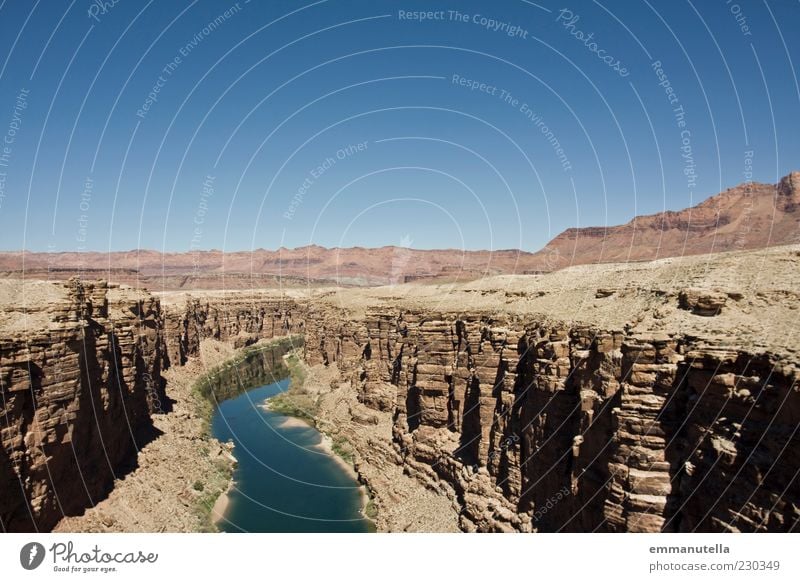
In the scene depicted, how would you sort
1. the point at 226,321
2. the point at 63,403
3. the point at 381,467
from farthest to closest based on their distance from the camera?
the point at 226,321
the point at 381,467
the point at 63,403

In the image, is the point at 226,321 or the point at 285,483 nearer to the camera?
the point at 285,483

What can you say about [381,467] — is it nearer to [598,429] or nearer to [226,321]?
[598,429]

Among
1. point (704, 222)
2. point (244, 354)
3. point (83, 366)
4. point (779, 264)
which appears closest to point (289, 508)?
point (83, 366)

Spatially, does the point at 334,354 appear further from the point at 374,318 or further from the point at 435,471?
the point at 435,471

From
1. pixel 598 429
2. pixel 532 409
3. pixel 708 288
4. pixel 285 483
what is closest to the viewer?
pixel 598 429

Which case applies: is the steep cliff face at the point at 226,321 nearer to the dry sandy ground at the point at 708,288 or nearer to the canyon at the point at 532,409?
the canyon at the point at 532,409

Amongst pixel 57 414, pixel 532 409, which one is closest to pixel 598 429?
pixel 532 409

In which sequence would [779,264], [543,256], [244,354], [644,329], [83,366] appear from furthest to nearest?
[543,256] < [244,354] < [83,366] < [779,264] < [644,329]
